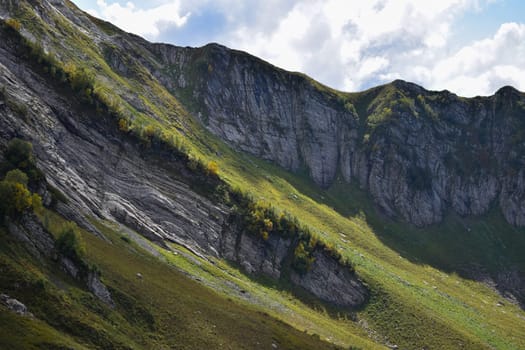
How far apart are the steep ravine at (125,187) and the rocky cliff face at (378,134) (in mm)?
62737

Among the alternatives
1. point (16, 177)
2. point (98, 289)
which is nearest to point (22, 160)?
point (16, 177)

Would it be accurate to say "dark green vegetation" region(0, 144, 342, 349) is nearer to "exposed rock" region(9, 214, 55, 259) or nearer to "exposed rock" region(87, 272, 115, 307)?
"exposed rock" region(9, 214, 55, 259)

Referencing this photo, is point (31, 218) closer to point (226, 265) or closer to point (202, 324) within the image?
point (202, 324)

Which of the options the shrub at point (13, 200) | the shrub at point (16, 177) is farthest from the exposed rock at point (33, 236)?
the shrub at point (16, 177)

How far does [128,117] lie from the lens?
8512 cm

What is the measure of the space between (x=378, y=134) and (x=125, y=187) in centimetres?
11486

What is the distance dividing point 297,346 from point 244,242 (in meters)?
34.8

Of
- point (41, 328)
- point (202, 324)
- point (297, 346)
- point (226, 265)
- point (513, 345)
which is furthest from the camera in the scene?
point (513, 345)

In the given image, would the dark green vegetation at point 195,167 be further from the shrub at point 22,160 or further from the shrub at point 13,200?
the shrub at point 13,200

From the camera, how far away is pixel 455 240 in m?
136

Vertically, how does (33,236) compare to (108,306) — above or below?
above

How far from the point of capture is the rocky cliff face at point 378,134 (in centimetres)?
14762

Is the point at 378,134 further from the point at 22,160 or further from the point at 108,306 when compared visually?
the point at 108,306

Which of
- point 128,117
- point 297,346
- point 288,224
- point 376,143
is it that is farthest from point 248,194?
point 376,143
